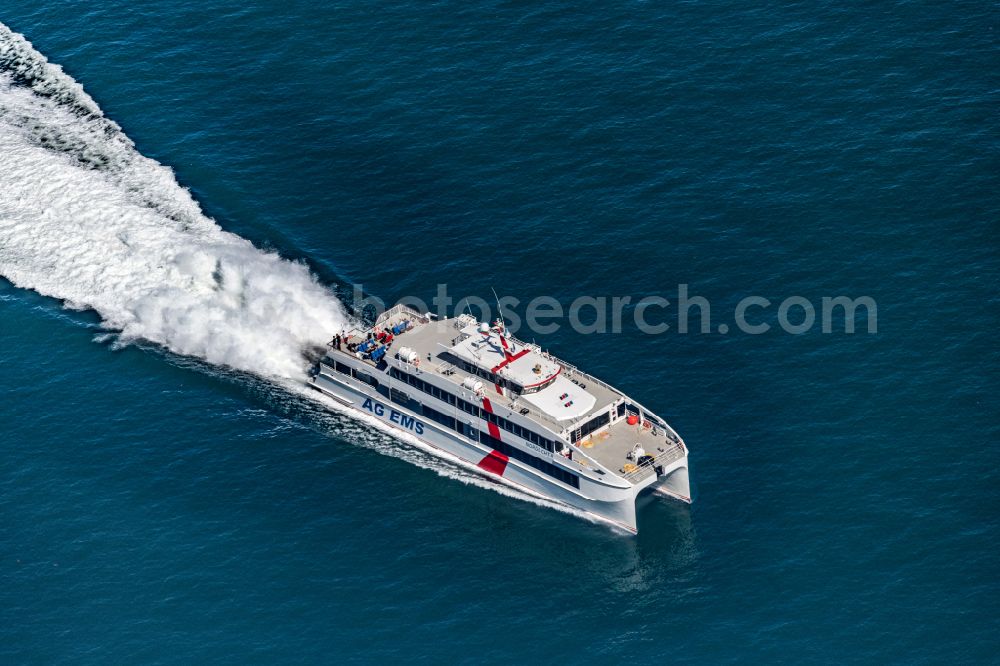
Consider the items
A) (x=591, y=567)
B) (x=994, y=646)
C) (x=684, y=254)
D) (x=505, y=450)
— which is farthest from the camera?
(x=684, y=254)

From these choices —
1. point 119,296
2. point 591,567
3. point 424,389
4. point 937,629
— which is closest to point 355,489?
point 424,389

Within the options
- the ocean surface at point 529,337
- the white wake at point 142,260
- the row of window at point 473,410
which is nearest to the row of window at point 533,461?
the row of window at point 473,410

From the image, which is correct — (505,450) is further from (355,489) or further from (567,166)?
(567,166)

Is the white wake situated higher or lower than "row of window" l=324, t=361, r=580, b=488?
higher

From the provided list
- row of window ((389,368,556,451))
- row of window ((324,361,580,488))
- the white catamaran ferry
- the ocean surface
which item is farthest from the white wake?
row of window ((389,368,556,451))

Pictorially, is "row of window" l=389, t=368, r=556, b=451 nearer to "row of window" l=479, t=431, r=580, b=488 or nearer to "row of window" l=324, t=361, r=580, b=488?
"row of window" l=324, t=361, r=580, b=488
